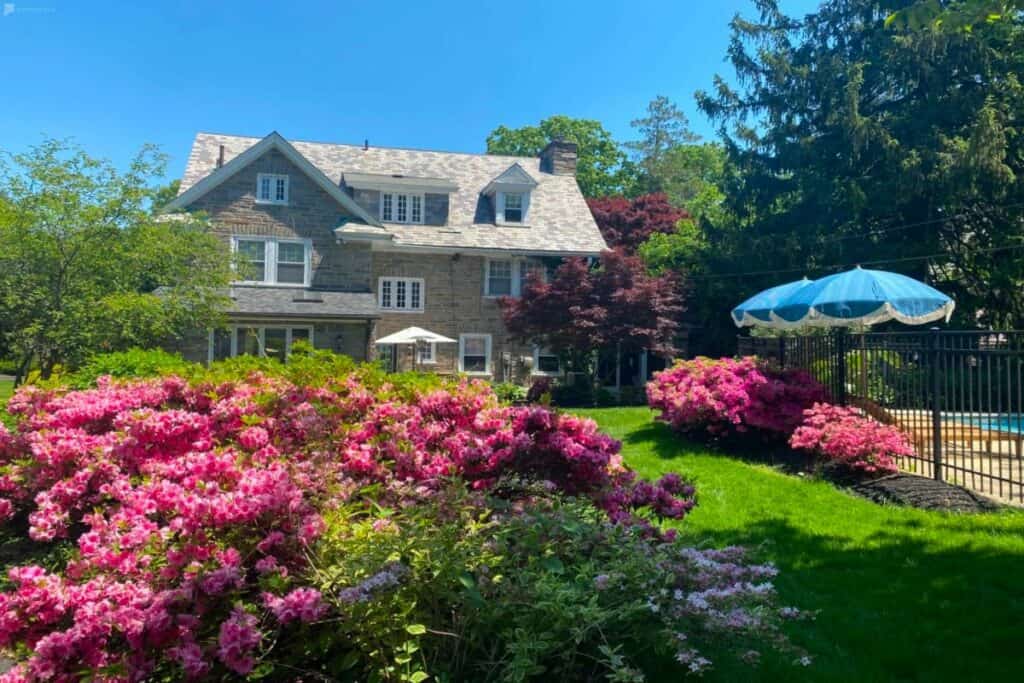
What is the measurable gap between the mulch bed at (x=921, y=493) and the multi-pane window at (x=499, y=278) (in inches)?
675

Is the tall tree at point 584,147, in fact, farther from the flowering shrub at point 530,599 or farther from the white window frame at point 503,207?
the flowering shrub at point 530,599

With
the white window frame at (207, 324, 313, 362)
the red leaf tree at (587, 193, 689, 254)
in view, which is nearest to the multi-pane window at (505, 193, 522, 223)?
the red leaf tree at (587, 193, 689, 254)

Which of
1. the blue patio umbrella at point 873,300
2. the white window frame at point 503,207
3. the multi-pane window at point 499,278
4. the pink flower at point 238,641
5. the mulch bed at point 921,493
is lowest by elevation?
the mulch bed at point 921,493

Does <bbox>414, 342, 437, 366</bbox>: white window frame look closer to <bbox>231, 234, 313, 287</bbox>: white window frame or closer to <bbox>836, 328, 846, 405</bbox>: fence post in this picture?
<bbox>231, 234, 313, 287</bbox>: white window frame

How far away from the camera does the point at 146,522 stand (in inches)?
109

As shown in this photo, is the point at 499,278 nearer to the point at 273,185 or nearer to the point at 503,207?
the point at 503,207

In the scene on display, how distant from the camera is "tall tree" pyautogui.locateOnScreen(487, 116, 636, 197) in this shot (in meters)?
49.3

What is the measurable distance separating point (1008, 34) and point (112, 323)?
84.0 ft

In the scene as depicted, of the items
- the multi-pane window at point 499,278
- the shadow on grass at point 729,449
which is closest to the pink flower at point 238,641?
the shadow on grass at point 729,449

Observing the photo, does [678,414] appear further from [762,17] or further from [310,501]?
[762,17]

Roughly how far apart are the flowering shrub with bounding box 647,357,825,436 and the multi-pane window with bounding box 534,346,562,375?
13.3 m

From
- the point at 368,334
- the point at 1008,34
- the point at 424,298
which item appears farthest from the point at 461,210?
the point at 1008,34

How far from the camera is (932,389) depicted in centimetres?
738

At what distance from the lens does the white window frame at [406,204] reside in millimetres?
23859
